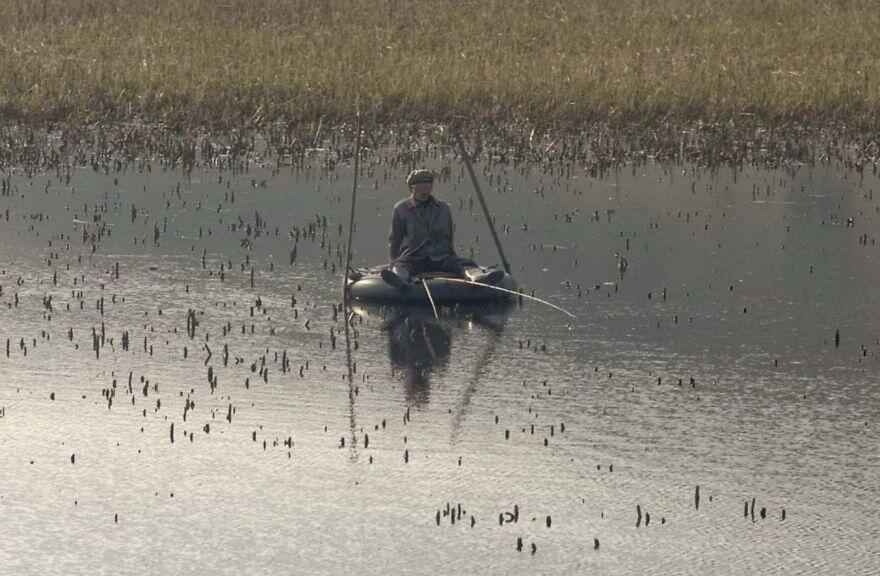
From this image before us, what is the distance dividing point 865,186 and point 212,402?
1364cm

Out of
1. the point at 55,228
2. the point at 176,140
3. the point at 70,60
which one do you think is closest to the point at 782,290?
the point at 55,228

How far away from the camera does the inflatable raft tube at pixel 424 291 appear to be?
17703mm

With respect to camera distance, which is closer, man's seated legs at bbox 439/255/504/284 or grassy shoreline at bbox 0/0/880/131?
man's seated legs at bbox 439/255/504/284

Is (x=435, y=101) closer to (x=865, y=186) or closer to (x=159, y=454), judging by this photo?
(x=865, y=186)

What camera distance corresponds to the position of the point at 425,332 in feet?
54.5

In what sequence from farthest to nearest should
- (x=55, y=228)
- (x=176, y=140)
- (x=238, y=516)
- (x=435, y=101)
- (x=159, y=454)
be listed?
1. (x=435, y=101)
2. (x=176, y=140)
3. (x=55, y=228)
4. (x=159, y=454)
5. (x=238, y=516)

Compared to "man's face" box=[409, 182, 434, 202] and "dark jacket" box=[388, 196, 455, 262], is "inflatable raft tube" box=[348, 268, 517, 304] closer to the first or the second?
"dark jacket" box=[388, 196, 455, 262]

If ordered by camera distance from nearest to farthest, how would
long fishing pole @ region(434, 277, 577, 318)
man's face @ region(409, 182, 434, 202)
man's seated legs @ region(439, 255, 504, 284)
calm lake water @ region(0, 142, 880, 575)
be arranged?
1. calm lake water @ region(0, 142, 880, 575)
2. long fishing pole @ region(434, 277, 577, 318)
3. man's seated legs @ region(439, 255, 504, 284)
4. man's face @ region(409, 182, 434, 202)

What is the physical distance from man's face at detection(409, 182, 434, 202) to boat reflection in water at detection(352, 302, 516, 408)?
103 centimetres

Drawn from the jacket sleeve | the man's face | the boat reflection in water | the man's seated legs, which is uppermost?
the man's face

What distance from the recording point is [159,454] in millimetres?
12227

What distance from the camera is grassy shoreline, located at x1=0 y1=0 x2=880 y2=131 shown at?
30203mm

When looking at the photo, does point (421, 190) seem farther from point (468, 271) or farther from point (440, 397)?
point (440, 397)

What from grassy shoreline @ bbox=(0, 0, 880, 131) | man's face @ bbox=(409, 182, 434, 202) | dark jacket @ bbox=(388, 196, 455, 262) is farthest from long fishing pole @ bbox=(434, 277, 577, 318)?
grassy shoreline @ bbox=(0, 0, 880, 131)
